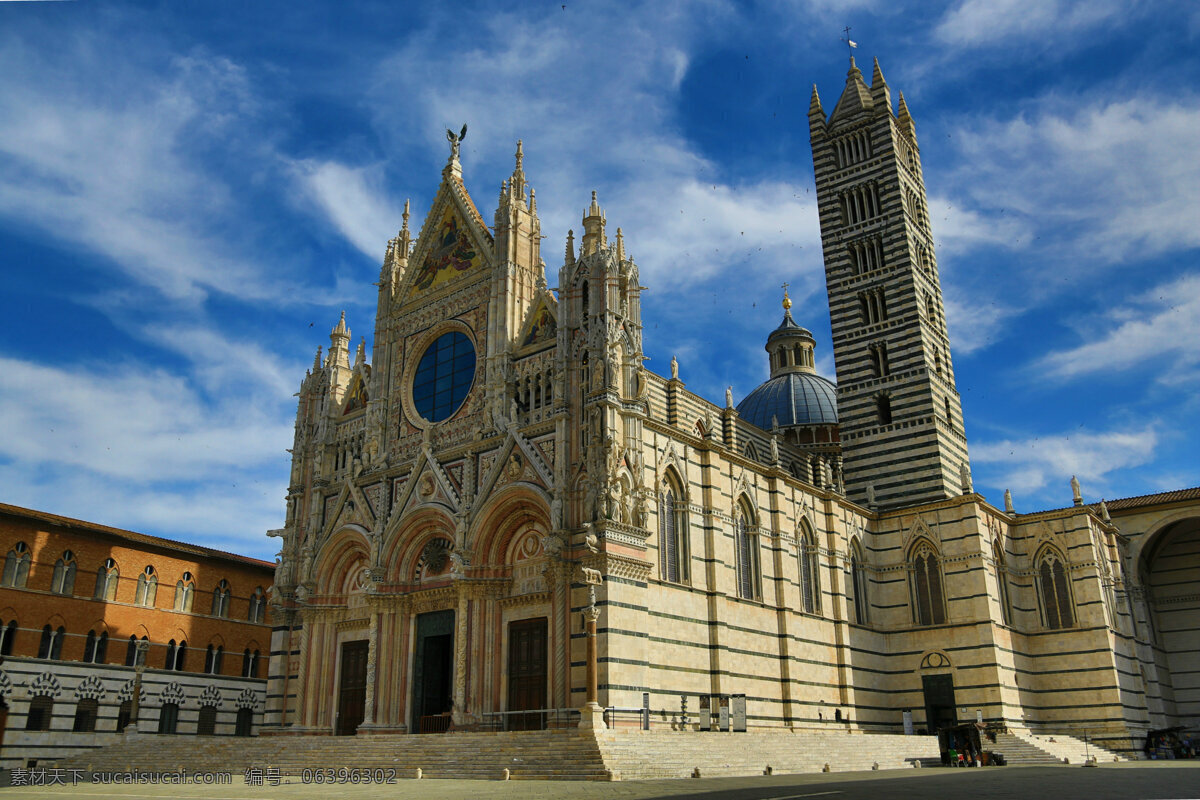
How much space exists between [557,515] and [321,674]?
37.6 ft

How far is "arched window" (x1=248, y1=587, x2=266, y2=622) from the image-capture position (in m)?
39.6

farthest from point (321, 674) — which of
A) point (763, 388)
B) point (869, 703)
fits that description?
point (763, 388)

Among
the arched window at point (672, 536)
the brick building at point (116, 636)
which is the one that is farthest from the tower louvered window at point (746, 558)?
the brick building at point (116, 636)

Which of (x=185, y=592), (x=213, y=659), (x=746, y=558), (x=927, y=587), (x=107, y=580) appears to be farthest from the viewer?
(x=213, y=659)

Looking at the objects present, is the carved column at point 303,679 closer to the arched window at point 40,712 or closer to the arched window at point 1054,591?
the arched window at point 40,712

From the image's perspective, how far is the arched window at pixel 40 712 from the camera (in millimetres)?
30953

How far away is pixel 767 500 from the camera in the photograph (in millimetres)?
31672

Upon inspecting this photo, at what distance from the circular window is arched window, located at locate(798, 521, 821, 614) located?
12.9 m

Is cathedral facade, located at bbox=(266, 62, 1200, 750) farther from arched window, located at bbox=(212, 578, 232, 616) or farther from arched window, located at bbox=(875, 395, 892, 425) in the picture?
arched window, located at bbox=(212, 578, 232, 616)

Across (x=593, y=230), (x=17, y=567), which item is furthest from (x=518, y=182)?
(x=17, y=567)

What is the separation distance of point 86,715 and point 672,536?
21655 millimetres

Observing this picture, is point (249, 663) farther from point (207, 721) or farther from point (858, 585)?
point (858, 585)

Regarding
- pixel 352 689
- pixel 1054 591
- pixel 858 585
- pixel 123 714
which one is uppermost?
pixel 858 585

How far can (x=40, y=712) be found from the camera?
103 feet
